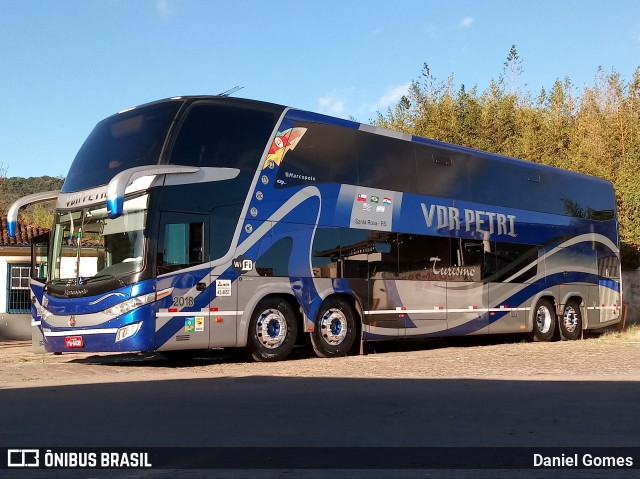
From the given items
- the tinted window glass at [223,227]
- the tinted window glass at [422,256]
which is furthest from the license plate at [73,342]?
the tinted window glass at [422,256]

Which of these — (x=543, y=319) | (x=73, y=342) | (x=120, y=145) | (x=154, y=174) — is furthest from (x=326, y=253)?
(x=543, y=319)

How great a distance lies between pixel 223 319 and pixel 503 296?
875 cm

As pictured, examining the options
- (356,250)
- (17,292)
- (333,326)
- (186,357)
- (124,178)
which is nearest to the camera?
(124,178)

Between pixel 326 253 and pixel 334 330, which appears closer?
pixel 326 253

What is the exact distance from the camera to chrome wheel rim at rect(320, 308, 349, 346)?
15.4 metres

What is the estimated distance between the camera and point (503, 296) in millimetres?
19781

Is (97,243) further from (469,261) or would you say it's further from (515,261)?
(515,261)

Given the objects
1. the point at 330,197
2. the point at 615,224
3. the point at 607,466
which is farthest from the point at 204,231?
the point at 615,224

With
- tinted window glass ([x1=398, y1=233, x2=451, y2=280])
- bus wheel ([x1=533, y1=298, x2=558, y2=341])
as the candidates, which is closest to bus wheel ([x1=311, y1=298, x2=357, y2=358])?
tinted window glass ([x1=398, y1=233, x2=451, y2=280])

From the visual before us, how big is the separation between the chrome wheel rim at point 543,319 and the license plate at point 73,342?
12.6 meters

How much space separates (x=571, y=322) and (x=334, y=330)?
958 centimetres

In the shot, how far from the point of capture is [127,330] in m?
12.5

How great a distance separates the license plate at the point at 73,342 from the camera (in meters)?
12.9

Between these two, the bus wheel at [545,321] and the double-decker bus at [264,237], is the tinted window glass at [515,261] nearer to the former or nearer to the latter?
the double-decker bus at [264,237]
